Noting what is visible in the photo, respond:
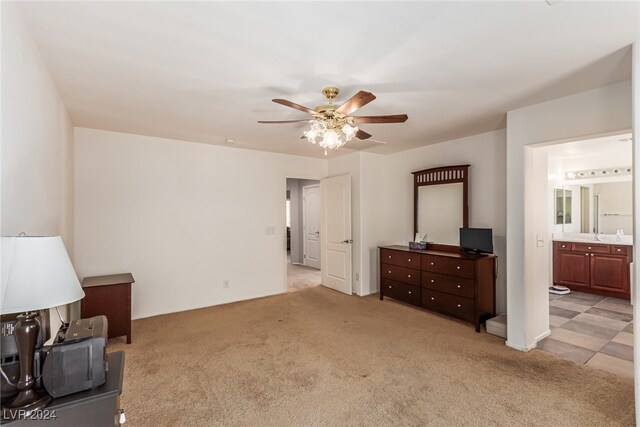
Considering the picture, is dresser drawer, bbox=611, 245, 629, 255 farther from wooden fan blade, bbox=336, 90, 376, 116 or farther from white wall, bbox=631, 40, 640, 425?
wooden fan blade, bbox=336, 90, 376, 116

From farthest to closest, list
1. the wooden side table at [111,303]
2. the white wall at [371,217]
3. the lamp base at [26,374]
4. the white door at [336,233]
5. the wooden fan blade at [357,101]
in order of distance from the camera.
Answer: the white door at [336,233]
the white wall at [371,217]
the wooden side table at [111,303]
the wooden fan blade at [357,101]
the lamp base at [26,374]

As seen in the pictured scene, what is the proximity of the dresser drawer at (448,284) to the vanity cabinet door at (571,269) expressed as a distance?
3.05m

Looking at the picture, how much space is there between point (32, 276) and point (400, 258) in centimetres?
420

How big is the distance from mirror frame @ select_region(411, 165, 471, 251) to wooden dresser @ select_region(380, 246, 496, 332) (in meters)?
0.49

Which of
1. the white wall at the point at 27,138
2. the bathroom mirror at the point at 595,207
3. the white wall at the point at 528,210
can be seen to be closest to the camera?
the white wall at the point at 27,138

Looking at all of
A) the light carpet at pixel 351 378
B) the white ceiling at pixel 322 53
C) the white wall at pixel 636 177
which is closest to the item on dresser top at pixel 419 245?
the light carpet at pixel 351 378

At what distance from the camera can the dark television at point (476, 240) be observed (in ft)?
12.6

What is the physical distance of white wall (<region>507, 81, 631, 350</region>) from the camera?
2.84 metres

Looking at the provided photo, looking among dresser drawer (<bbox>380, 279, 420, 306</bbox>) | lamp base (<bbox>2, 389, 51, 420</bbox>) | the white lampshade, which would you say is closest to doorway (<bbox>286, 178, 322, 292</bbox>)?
dresser drawer (<bbox>380, 279, 420, 306</bbox>)

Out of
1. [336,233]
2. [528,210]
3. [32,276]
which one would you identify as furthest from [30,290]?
[336,233]

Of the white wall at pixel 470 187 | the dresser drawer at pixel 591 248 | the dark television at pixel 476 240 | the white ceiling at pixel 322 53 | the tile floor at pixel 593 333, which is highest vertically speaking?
the white ceiling at pixel 322 53

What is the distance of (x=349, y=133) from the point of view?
8.37 ft

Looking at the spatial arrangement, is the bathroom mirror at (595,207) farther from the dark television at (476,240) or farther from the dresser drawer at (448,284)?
the dresser drawer at (448,284)

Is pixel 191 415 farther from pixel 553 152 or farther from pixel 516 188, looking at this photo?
pixel 553 152
